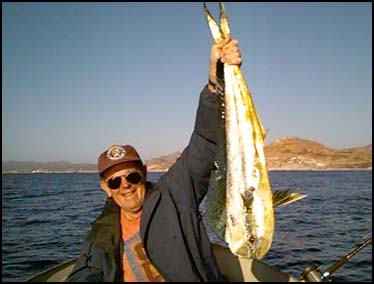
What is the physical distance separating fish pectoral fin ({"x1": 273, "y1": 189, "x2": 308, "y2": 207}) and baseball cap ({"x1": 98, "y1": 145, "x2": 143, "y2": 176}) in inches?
63.5

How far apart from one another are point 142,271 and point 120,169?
3.49 ft

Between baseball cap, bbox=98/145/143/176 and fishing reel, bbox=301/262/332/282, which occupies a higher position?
baseball cap, bbox=98/145/143/176

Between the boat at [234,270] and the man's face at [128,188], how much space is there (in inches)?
82.7

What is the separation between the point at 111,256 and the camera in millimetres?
4094

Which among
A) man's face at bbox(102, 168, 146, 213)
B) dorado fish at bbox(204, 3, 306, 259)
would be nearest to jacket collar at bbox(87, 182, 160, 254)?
man's face at bbox(102, 168, 146, 213)

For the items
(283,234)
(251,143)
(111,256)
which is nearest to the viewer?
(251,143)

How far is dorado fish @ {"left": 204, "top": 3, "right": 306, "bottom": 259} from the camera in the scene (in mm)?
3107

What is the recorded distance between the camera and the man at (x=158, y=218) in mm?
3773

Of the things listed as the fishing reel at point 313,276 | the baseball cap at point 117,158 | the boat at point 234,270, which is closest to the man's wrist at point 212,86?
the baseball cap at point 117,158

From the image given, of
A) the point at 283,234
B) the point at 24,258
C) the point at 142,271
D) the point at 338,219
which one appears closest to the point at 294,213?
the point at 338,219

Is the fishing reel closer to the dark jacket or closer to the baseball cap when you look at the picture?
the dark jacket

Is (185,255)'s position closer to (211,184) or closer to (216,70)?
(211,184)

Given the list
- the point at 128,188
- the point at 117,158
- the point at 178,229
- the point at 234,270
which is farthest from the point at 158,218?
the point at 234,270

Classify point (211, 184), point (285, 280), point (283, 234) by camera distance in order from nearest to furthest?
point (211, 184)
point (285, 280)
point (283, 234)
